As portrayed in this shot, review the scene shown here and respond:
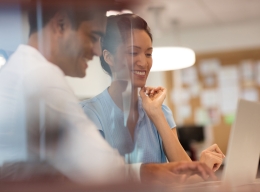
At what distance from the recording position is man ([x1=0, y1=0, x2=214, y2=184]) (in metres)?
0.63

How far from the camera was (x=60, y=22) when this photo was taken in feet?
2.17

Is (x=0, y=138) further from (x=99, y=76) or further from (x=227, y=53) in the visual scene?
(x=227, y=53)

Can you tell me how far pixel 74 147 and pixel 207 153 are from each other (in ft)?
1.14

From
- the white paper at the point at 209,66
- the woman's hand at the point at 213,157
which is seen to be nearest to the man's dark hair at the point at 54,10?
the woman's hand at the point at 213,157

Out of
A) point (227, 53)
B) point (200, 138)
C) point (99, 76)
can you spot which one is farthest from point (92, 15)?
point (227, 53)

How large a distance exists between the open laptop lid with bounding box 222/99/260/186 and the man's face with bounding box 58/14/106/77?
37 cm

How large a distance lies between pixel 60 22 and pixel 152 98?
10.4 inches

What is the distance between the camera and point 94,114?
2.33ft

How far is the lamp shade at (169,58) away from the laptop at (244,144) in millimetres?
169

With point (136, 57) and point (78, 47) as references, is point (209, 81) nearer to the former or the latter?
point (136, 57)

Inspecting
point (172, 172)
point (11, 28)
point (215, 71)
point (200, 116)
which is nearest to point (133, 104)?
point (172, 172)

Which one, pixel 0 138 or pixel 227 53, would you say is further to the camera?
pixel 227 53

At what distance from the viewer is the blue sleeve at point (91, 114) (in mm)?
684

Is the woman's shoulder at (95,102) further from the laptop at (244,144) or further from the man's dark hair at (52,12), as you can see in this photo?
the laptop at (244,144)
